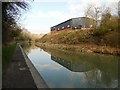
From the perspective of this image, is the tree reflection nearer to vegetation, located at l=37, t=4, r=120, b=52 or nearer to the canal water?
the canal water

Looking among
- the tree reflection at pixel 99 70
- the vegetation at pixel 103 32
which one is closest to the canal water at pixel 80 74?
the tree reflection at pixel 99 70

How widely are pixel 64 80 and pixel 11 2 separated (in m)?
7.08

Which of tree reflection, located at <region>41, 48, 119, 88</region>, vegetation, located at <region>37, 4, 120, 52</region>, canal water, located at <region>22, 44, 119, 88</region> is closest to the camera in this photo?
canal water, located at <region>22, 44, 119, 88</region>

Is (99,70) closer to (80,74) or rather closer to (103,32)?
(80,74)

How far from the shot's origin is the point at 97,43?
45562mm

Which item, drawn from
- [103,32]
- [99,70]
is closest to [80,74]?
[99,70]

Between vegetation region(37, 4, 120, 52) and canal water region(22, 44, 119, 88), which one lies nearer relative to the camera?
canal water region(22, 44, 119, 88)

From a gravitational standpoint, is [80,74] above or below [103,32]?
below

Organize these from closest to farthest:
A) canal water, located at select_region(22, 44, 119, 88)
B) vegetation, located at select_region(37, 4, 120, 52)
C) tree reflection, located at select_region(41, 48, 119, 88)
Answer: canal water, located at select_region(22, 44, 119, 88) < tree reflection, located at select_region(41, 48, 119, 88) < vegetation, located at select_region(37, 4, 120, 52)

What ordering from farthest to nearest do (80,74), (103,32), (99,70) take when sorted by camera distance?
(103,32) → (99,70) → (80,74)

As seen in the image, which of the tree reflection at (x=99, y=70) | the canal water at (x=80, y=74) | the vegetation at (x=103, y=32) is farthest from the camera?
the vegetation at (x=103, y=32)

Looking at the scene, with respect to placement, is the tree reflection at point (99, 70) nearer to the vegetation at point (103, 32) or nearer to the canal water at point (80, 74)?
the canal water at point (80, 74)

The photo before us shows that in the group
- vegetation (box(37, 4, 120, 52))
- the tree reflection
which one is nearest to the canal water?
the tree reflection

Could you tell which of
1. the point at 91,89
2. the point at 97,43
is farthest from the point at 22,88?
the point at 97,43
